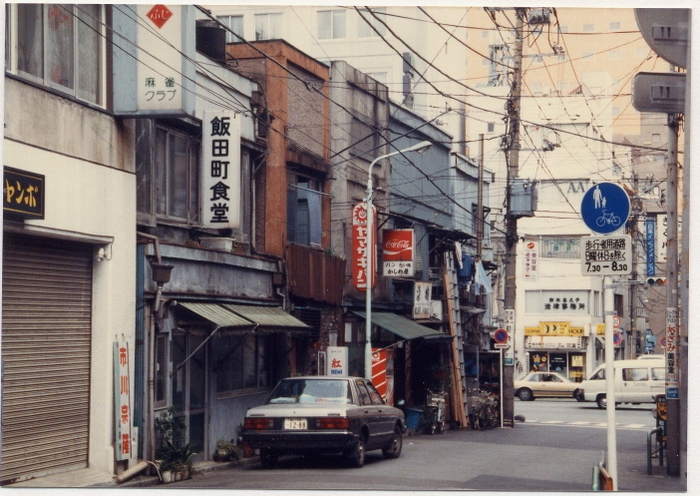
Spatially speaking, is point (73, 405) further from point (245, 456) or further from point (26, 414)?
point (245, 456)

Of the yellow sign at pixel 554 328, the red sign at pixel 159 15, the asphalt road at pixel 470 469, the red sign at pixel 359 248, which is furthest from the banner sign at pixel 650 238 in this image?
the red sign at pixel 159 15

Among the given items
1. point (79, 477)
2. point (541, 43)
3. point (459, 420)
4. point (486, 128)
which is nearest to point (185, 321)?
point (79, 477)

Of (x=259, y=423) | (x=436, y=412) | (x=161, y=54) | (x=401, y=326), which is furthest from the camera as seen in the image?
(x=436, y=412)

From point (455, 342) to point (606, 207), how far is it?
23.1 meters

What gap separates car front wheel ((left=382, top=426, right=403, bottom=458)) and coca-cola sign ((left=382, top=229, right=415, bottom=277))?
1105 centimetres

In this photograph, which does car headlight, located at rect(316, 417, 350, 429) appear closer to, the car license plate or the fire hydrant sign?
the car license plate

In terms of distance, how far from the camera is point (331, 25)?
1174 inches

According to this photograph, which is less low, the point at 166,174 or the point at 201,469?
the point at 166,174

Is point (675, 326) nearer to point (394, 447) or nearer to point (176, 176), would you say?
point (394, 447)

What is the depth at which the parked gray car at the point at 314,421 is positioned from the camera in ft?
57.7

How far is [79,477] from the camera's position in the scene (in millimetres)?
15773

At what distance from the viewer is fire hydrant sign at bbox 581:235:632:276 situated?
12.1 metres

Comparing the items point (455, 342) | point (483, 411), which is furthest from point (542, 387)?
point (483, 411)

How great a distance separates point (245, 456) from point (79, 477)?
5.52 meters
